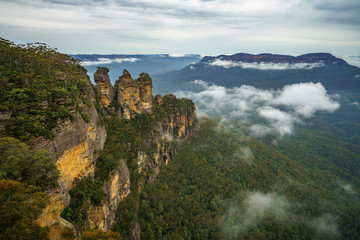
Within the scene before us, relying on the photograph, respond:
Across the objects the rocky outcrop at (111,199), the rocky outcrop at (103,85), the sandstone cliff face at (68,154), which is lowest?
the rocky outcrop at (111,199)

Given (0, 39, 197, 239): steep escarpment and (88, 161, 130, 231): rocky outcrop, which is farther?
(88, 161, 130, 231): rocky outcrop

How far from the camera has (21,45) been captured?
33.6 meters

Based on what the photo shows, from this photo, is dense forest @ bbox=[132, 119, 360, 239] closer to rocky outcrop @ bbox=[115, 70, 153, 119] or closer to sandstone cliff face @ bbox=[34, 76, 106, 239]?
sandstone cliff face @ bbox=[34, 76, 106, 239]

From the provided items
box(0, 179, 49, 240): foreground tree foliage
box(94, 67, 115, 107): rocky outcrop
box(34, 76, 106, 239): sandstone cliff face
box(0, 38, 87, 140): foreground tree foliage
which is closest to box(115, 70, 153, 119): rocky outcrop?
box(94, 67, 115, 107): rocky outcrop

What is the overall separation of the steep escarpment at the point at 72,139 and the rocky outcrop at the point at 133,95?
293 mm

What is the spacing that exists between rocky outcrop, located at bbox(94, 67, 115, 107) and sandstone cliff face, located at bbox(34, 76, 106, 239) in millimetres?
13460

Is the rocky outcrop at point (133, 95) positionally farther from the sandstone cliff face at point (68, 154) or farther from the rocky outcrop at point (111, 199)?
the rocky outcrop at point (111, 199)

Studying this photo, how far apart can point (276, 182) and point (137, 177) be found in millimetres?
52011

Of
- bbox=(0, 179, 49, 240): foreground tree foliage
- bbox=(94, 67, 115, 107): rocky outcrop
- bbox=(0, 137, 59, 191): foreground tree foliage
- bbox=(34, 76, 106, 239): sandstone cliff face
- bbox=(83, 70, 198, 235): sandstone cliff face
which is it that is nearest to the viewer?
bbox=(0, 179, 49, 240): foreground tree foliage

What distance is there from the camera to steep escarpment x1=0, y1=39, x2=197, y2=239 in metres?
15.6

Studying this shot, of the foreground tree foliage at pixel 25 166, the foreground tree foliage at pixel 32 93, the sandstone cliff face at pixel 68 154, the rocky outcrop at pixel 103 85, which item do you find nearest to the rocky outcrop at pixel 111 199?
the sandstone cliff face at pixel 68 154

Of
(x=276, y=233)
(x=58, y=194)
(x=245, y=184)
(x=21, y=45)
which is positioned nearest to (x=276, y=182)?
(x=245, y=184)

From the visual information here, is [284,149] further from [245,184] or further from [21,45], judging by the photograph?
[21,45]

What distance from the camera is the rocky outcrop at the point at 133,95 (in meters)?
48.9
